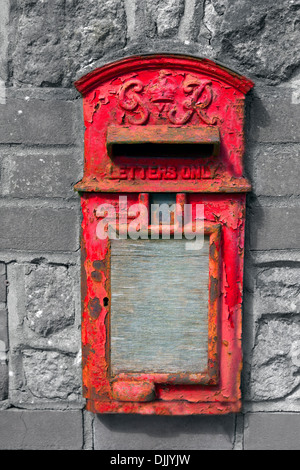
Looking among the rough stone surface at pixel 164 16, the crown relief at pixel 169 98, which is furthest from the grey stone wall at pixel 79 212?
the crown relief at pixel 169 98

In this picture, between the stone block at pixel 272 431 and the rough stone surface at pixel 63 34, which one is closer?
the rough stone surface at pixel 63 34

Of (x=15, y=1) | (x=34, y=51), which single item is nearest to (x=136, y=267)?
(x=34, y=51)

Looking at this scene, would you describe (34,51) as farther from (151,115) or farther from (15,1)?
(151,115)

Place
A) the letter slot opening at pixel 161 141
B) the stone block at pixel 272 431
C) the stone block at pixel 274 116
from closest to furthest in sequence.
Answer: the letter slot opening at pixel 161 141
the stone block at pixel 274 116
the stone block at pixel 272 431

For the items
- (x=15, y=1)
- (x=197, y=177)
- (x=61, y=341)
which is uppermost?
Answer: (x=15, y=1)

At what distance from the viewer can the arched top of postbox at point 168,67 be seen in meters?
0.83

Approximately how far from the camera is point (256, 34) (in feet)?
2.90

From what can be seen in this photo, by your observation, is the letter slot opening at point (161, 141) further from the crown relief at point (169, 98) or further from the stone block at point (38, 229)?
the stone block at point (38, 229)

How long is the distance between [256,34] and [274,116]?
0.19 meters

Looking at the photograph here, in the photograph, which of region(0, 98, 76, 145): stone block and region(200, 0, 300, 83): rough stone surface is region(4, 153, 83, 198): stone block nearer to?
region(0, 98, 76, 145): stone block

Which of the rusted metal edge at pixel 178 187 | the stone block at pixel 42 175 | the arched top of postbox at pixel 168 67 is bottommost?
the rusted metal edge at pixel 178 187

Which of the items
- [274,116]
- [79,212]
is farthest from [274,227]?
[79,212]

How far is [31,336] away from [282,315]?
2.15ft

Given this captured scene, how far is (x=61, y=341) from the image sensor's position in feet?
3.27
